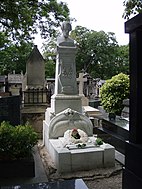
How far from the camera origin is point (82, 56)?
35812mm

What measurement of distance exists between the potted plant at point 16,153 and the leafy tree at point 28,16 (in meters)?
5.08

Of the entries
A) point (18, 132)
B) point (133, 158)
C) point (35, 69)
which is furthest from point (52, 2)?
point (133, 158)

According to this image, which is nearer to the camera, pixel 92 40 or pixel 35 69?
pixel 35 69

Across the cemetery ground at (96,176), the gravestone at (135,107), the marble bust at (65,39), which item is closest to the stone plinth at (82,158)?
the cemetery ground at (96,176)

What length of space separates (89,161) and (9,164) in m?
1.67

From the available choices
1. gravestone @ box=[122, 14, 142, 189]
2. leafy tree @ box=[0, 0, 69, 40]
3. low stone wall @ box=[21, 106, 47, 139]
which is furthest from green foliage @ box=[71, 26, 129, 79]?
gravestone @ box=[122, 14, 142, 189]

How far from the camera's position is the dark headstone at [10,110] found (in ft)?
21.7

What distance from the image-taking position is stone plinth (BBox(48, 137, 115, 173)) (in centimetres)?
485

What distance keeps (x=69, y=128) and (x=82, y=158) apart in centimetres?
133

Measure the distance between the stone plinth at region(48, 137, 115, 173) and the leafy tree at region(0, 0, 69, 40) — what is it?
555 cm

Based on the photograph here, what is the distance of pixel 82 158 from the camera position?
4.96m

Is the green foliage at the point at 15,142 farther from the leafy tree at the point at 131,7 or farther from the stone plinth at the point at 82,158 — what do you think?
the leafy tree at the point at 131,7

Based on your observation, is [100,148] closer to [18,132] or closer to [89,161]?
[89,161]

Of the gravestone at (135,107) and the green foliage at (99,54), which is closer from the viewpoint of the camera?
the gravestone at (135,107)
